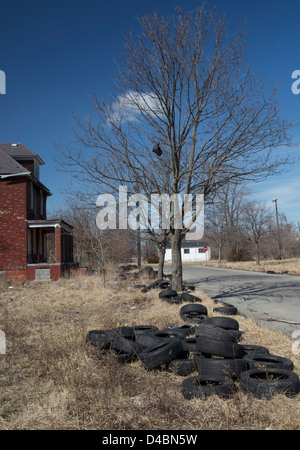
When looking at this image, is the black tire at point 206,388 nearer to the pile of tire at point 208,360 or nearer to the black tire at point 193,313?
the pile of tire at point 208,360

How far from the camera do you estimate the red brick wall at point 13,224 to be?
21.1 metres

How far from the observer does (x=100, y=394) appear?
413 cm

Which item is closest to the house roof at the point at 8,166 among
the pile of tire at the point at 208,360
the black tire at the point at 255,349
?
the pile of tire at the point at 208,360

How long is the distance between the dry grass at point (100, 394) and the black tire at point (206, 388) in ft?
0.29

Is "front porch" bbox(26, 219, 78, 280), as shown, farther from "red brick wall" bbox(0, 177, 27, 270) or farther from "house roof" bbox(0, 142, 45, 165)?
"house roof" bbox(0, 142, 45, 165)

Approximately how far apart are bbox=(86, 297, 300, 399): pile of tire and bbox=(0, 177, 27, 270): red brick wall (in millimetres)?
16120

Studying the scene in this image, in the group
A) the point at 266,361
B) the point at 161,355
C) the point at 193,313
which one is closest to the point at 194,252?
the point at 193,313

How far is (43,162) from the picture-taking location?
86.4ft

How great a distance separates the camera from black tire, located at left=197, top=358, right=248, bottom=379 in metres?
4.43

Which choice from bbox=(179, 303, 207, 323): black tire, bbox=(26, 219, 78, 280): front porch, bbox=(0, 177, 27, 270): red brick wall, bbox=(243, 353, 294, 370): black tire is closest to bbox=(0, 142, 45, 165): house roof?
bbox=(0, 177, 27, 270): red brick wall
